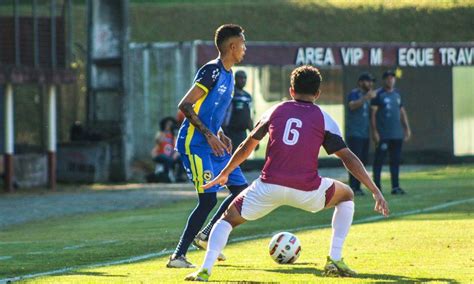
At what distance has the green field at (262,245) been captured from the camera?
432 inches

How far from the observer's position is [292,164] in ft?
33.4

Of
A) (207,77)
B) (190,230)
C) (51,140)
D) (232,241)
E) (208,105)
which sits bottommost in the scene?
(232,241)

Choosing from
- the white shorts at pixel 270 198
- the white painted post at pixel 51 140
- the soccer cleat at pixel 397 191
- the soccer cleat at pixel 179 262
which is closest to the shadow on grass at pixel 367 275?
the soccer cleat at pixel 179 262

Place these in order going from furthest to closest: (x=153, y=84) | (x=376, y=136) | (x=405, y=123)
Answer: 1. (x=153, y=84)
2. (x=405, y=123)
3. (x=376, y=136)

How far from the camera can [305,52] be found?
33.6 m

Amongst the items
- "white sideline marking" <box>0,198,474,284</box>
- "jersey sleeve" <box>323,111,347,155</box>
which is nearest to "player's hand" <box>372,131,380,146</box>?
"white sideline marking" <box>0,198,474,284</box>

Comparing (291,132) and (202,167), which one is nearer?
(291,132)

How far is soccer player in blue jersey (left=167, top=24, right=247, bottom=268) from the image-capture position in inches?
454

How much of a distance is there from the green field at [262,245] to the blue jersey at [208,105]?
1.05m

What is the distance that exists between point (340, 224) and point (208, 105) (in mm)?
1819

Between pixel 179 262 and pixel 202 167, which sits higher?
pixel 202 167

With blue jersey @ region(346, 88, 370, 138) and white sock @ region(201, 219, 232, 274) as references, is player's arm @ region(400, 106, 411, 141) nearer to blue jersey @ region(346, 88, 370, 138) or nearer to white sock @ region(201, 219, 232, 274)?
Answer: blue jersey @ region(346, 88, 370, 138)

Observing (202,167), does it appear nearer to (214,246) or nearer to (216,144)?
(216,144)

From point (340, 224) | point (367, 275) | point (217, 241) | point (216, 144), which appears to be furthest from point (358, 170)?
point (216, 144)
